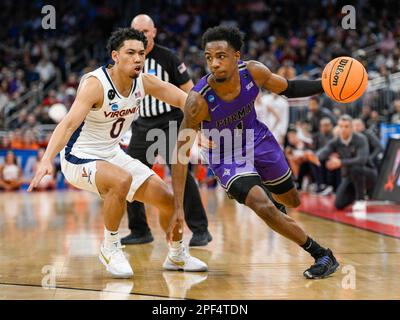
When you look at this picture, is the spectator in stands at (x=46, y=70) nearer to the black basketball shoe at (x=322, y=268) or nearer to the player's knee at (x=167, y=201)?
the player's knee at (x=167, y=201)

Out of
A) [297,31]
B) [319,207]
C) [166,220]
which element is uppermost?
[297,31]

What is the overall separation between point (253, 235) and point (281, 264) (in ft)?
5.93

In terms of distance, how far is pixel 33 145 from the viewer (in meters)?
Result: 15.3

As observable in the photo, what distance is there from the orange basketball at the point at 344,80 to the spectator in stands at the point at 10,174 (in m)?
10.4

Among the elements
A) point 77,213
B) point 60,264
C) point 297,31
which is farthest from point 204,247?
point 297,31

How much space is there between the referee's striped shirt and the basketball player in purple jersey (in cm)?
156

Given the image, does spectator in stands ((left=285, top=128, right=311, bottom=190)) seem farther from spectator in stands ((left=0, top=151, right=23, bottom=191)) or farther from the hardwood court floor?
spectator in stands ((left=0, top=151, right=23, bottom=191))

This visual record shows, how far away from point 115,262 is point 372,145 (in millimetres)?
6498

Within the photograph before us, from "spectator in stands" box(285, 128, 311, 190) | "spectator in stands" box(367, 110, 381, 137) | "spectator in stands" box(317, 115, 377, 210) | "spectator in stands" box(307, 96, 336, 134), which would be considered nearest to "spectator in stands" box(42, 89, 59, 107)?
"spectator in stands" box(285, 128, 311, 190)

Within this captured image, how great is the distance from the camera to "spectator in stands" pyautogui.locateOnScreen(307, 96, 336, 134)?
12383mm

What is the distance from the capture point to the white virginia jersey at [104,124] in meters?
5.01

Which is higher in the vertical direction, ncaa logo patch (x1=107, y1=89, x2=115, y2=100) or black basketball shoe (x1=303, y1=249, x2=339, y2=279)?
ncaa logo patch (x1=107, y1=89, x2=115, y2=100)

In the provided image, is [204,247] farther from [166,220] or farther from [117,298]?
[117,298]

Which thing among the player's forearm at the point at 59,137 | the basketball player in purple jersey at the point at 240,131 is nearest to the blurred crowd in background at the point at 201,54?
the basketball player in purple jersey at the point at 240,131
